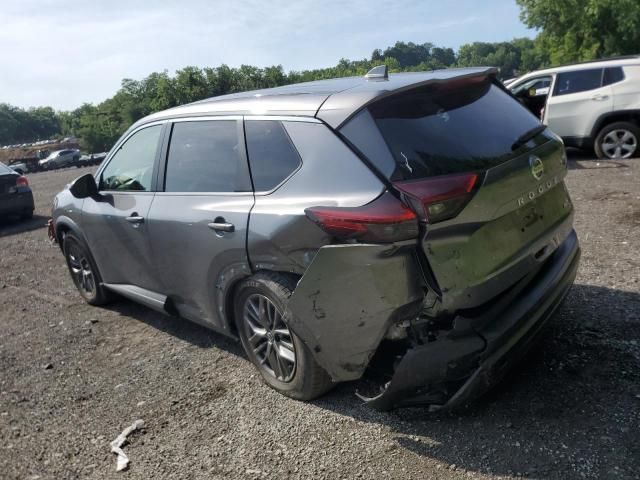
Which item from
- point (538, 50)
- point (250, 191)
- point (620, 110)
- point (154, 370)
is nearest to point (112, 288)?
point (154, 370)

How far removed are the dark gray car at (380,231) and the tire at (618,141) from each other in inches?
283

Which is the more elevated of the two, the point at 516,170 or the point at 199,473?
the point at 516,170

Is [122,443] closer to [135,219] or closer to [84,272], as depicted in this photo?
[135,219]

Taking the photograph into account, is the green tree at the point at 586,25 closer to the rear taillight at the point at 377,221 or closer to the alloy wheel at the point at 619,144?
the alloy wheel at the point at 619,144

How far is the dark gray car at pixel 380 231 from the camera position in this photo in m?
2.64

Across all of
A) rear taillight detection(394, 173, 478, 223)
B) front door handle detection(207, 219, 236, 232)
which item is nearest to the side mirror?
front door handle detection(207, 219, 236, 232)

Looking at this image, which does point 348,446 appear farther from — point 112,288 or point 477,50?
point 477,50

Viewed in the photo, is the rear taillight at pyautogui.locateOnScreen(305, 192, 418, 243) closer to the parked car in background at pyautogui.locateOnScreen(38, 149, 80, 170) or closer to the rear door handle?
the rear door handle

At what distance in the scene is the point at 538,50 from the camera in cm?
3634

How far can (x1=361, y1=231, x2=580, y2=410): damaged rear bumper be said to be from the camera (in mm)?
2650

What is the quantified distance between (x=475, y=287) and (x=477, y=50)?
19179 centimetres

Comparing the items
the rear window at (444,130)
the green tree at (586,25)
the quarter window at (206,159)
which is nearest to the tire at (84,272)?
the quarter window at (206,159)

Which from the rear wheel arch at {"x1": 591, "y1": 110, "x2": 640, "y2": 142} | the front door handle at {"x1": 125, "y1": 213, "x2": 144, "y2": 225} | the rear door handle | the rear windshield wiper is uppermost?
the rear windshield wiper

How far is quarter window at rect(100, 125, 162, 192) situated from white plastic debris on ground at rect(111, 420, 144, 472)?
172 cm
